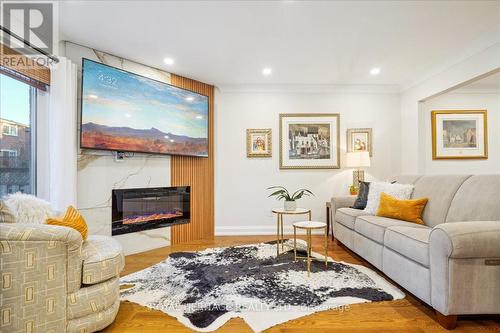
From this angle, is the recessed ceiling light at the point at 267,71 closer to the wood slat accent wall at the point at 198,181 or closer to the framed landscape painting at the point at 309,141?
the framed landscape painting at the point at 309,141

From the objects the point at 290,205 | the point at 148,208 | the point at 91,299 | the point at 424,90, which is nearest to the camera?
the point at 91,299

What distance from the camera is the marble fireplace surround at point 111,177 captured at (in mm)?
3143

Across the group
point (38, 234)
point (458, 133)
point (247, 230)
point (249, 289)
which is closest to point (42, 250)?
point (38, 234)

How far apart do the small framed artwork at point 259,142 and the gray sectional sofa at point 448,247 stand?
2017 millimetres

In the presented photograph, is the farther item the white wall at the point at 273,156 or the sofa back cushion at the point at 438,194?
the white wall at the point at 273,156

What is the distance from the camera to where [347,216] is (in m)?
3.44

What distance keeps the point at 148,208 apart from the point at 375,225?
114 inches

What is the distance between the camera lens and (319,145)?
15.3 feet

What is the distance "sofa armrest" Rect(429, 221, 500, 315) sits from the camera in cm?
173

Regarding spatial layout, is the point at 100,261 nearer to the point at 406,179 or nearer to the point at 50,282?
the point at 50,282

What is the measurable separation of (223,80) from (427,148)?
364 cm

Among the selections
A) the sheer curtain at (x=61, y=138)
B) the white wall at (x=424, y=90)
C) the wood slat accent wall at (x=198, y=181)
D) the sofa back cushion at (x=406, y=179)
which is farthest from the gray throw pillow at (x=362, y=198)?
the sheer curtain at (x=61, y=138)

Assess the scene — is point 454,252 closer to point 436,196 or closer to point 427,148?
point 436,196

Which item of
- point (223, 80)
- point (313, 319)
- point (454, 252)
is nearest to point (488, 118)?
point (454, 252)
